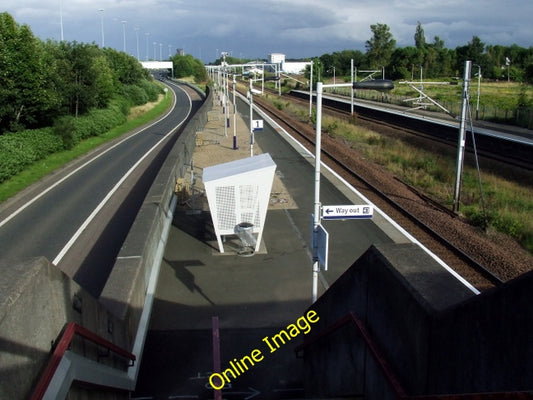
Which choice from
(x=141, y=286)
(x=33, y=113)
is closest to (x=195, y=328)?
(x=141, y=286)

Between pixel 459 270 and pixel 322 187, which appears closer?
pixel 459 270

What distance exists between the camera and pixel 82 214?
1714 centimetres

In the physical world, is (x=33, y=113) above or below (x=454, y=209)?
above

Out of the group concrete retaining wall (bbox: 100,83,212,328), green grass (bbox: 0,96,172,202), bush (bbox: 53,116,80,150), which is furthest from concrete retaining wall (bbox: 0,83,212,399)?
bush (bbox: 53,116,80,150)

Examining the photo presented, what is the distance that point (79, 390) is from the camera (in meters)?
4.55

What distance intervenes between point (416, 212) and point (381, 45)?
87725mm

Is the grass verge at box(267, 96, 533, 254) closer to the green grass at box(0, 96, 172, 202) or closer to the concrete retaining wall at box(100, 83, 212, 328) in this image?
the concrete retaining wall at box(100, 83, 212, 328)

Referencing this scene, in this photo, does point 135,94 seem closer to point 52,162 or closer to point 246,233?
point 52,162

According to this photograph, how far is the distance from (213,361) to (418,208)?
36.2ft

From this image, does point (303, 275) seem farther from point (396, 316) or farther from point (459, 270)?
point (396, 316)

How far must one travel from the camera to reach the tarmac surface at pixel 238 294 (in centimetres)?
793

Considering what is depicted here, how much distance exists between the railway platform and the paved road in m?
1.82

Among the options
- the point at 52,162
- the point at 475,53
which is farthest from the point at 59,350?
the point at 475,53

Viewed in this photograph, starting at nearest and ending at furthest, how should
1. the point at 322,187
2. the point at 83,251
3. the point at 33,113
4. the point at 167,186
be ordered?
1. the point at 83,251
2. the point at 167,186
3. the point at 322,187
4. the point at 33,113
